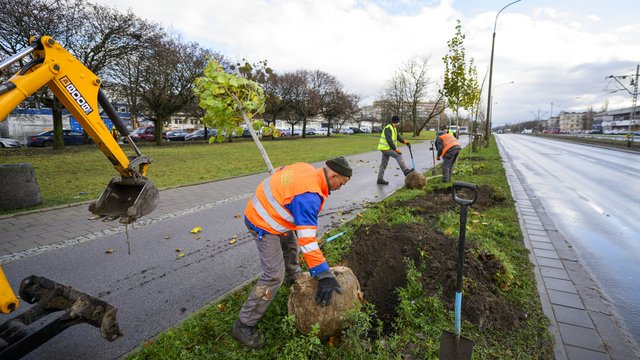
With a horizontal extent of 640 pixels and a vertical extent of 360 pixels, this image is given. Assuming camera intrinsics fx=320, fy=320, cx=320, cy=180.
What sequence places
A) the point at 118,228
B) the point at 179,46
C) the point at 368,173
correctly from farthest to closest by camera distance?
the point at 179,46
the point at 368,173
the point at 118,228

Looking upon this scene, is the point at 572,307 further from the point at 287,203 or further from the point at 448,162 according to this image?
the point at 448,162

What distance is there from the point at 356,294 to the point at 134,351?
206cm

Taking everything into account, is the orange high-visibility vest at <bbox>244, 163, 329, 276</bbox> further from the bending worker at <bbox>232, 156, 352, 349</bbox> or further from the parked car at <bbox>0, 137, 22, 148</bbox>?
the parked car at <bbox>0, 137, 22, 148</bbox>

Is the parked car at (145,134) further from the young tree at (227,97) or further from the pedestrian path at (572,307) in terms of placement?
the pedestrian path at (572,307)

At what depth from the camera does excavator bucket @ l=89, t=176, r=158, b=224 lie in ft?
12.0

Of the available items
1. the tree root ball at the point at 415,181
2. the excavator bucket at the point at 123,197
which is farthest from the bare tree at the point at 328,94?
the excavator bucket at the point at 123,197

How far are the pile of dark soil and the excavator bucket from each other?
8.39 ft

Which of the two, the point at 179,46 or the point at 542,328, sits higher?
the point at 179,46

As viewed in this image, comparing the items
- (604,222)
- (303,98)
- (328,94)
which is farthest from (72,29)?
(328,94)

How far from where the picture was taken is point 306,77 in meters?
41.1

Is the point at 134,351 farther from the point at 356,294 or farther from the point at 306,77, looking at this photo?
the point at 306,77

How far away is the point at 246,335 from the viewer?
9.55ft

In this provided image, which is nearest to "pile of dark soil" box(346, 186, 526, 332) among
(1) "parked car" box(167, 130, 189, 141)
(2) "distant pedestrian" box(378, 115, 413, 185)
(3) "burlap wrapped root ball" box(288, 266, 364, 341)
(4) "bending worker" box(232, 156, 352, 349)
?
(3) "burlap wrapped root ball" box(288, 266, 364, 341)

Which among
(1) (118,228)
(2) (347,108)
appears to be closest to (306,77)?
(2) (347,108)
